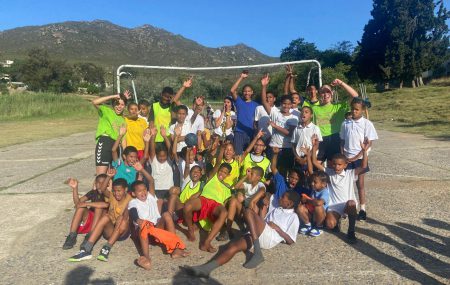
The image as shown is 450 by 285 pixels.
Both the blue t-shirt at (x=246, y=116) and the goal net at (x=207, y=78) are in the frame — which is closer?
the blue t-shirt at (x=246, y=116)

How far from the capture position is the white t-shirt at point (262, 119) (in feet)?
21.2

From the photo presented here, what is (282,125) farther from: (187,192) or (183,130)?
(187,192)

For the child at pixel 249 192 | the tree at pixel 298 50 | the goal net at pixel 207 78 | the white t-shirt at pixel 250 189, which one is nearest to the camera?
the child at pixel 249 192

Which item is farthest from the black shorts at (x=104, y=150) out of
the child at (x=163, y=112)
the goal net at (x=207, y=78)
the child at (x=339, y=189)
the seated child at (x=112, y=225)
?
the goal net at (x=207, y=78)

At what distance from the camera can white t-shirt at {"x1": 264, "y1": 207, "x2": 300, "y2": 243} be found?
4.70m

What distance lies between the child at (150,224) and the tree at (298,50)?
6926 centimetres

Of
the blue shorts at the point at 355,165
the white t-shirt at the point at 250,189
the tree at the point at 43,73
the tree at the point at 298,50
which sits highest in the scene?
the tree at the point at 298,50

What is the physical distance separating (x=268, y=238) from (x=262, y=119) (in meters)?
2.40

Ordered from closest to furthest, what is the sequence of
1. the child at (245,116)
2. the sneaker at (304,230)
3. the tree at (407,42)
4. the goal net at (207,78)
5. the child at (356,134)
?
the sneaker at (304,230) < the child at (356,134) < the child at (245,116) < the goal net at (207,78) < the tree at (407,42)

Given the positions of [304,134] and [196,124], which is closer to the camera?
[304,134]

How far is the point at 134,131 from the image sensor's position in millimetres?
6262

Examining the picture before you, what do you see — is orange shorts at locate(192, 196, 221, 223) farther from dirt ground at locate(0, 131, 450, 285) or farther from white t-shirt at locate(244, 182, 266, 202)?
white t-shirt at locate(244, 182, 266, 202)

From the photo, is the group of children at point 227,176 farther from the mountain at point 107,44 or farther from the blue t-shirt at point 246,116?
the mountain at point 107,44

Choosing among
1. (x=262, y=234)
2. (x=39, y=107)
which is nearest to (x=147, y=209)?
(x=262, y=234)
